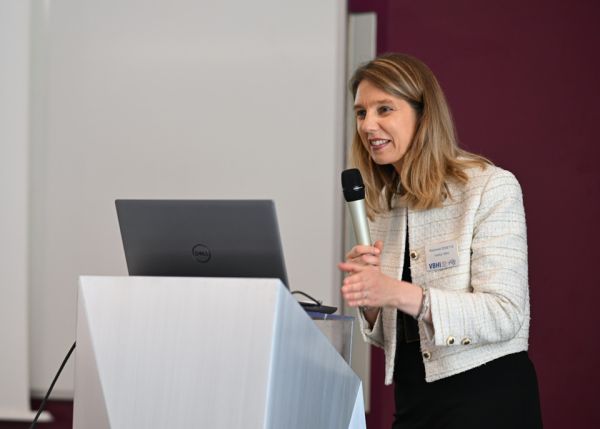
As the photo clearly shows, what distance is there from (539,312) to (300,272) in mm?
982

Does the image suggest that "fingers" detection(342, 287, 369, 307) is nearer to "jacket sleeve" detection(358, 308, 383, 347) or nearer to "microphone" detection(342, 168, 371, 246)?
"microphone" detection(342, 168, 371, 246)

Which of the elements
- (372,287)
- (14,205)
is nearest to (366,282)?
(372,287)

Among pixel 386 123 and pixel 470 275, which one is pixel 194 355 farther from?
pixel 386 123

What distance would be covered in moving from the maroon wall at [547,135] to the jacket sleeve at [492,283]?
4.98ft

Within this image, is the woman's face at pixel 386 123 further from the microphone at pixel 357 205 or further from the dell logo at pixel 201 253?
the dell logo at pixel 201 253

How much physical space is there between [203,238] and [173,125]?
214 cm

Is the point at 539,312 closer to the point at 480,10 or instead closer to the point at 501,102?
the point at 501,102

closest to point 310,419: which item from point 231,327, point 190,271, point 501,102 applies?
point 231,327

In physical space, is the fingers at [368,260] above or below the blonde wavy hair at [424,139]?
below

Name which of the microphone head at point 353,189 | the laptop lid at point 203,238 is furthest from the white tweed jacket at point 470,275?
the laptop lid at point 203,238

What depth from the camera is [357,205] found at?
161 centimetres

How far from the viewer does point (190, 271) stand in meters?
1.55

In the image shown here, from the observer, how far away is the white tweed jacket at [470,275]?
5.61 ft

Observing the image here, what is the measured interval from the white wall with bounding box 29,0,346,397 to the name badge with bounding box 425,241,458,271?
1489mm
